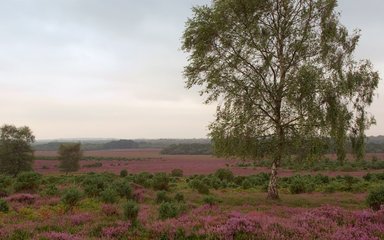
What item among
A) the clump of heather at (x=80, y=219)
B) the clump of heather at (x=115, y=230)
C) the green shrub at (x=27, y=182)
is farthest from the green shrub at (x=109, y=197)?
the green shrub at (x=27, y=182)

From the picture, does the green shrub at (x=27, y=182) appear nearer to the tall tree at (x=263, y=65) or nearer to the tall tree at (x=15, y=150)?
the tall tree at (x=263, y=65)

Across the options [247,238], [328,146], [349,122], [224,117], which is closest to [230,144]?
[224,117]

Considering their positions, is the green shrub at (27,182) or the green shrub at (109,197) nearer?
the green shrub at (109,197)

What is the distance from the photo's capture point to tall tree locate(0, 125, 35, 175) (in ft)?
203

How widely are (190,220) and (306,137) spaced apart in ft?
39.0

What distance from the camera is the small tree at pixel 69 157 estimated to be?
75062 mm

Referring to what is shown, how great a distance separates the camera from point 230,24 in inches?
953

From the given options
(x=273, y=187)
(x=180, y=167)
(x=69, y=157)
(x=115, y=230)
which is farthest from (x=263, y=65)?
(x=69, y=157)

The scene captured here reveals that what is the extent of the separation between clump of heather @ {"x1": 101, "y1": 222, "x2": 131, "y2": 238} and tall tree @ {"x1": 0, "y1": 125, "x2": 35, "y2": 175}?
55.3 metres

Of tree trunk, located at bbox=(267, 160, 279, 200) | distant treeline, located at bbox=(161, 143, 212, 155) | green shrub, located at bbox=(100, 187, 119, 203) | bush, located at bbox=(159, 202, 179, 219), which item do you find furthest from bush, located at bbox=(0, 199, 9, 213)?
distant treeline, located at bbox=(161, 143, 212, 155)

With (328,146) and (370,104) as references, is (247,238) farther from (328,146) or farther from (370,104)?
(370,104)

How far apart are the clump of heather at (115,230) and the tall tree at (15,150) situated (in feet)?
182

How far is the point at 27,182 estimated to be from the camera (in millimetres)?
Result: 29000

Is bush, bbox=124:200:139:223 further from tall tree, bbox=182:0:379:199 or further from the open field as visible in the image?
the open field
